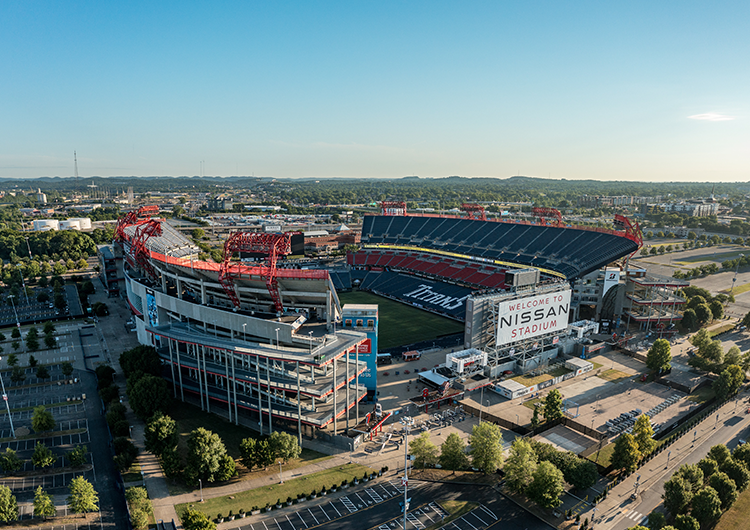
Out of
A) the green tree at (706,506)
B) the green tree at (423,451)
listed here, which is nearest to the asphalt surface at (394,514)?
the green tree at (423,451)

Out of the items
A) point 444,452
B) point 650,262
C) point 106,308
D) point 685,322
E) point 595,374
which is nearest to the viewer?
point 444,452

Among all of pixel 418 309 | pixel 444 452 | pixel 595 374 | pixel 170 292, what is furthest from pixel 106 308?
pixel 595 374

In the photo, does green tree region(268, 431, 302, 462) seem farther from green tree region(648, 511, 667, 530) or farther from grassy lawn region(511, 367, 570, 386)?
grassy lawn region(511, 367, 570, 386)

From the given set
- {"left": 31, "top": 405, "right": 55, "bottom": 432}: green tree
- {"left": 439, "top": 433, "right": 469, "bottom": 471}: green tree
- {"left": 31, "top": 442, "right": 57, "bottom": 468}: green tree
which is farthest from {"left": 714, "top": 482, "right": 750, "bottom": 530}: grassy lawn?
{"left": 31, "top": 405, "right": 55, "bottom": 432}: green tree

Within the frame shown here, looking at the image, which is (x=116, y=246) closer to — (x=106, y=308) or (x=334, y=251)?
(x=106, y=308)

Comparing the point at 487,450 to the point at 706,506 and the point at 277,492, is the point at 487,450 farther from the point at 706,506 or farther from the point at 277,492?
the point at 277,492

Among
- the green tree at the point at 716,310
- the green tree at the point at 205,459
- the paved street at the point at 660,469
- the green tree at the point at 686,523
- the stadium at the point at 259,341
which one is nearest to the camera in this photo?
the green tree at the point at 686,523

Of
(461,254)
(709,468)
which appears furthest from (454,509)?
(461,254)

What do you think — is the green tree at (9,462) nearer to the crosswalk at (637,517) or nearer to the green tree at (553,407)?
the green tree at (553,407)
